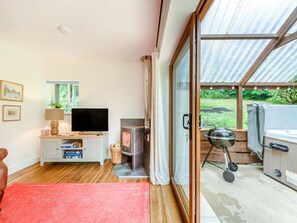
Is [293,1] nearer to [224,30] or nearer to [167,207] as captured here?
[224,30]

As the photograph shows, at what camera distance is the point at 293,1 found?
193cm

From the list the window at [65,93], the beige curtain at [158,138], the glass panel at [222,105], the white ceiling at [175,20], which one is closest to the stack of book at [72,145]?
the window at [65,93]

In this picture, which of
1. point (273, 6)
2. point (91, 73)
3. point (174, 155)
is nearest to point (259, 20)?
point (273, 6)

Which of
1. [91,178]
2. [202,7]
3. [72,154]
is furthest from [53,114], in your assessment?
[202,7]

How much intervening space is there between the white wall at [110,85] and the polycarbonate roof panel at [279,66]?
2.52 m

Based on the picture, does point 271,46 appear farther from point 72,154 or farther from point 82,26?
point 72,154

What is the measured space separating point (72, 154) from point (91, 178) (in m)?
0.93

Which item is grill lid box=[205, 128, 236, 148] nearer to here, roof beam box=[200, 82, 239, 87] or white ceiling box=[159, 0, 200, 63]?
roof beam box=[200, 82, 239, 87]

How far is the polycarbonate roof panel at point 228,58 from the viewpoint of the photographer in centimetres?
259

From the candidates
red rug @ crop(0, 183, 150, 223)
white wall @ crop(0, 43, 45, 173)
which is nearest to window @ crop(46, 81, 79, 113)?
white wall @ crop(0, 43, 45, 173)

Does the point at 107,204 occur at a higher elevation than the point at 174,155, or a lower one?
lower

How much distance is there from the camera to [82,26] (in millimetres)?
2242

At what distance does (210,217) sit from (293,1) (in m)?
2.75

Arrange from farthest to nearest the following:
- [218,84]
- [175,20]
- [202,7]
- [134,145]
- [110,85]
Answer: [110,85] < [218,84] < [134,145] < [175,20] < [202,7]
